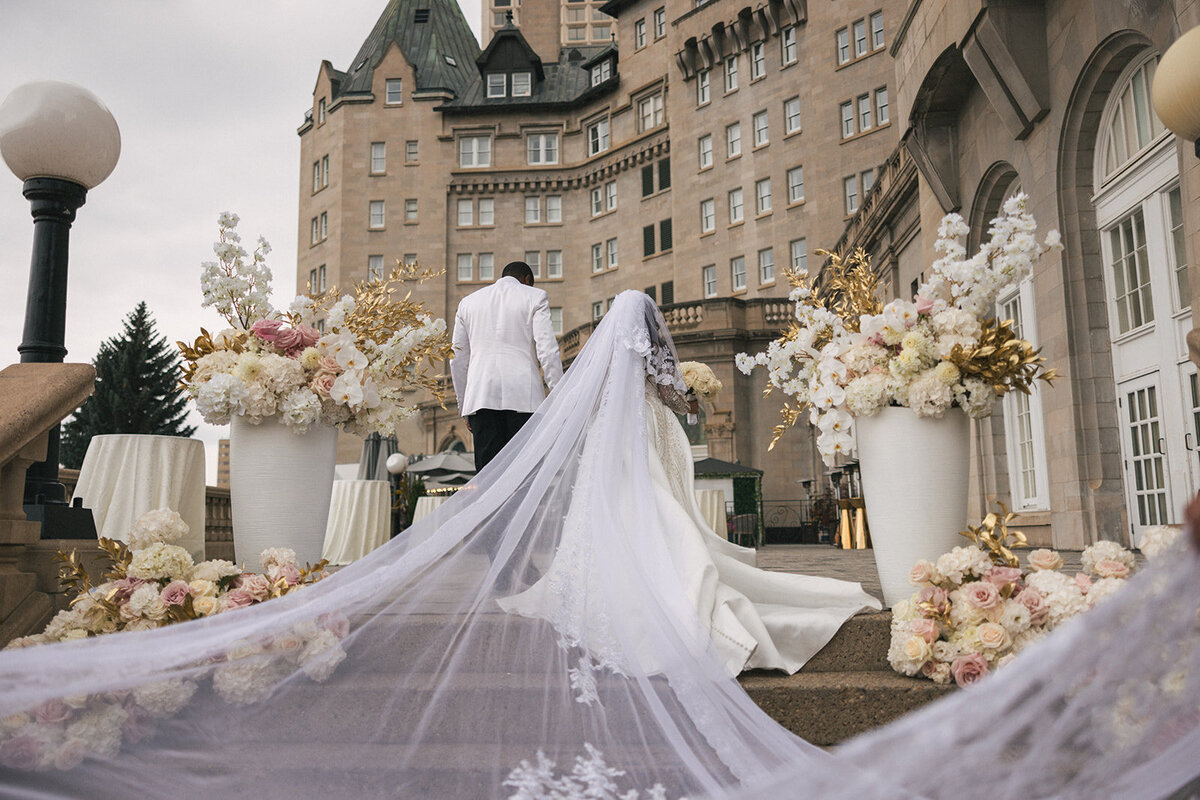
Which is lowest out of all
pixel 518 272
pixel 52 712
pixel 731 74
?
pixel 52 712

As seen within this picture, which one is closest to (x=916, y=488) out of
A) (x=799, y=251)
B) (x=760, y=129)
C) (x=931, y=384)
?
(x=931, y=384)

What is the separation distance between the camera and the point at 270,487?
5176 millimetres

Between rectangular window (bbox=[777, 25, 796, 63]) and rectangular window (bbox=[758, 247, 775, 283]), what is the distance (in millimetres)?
7235

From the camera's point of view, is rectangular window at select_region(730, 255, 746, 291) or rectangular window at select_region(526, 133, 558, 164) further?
rectangular window at select_region(526, 133, 558, 164)

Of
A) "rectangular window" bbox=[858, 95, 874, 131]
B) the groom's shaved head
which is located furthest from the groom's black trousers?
"rectangular window" bbox=[858, 95, 874, 131]

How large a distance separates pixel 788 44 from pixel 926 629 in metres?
35.4

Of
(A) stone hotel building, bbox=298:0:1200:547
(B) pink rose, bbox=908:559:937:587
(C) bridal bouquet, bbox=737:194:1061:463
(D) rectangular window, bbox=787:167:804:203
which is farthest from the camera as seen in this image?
(D) rectangular window, bbox=787:167:804:203

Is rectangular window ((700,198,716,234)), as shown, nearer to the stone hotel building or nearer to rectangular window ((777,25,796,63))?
the stone hotel building

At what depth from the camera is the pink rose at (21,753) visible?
2740 mm

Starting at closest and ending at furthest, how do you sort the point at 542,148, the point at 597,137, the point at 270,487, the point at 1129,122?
the point at 270,487
the point at 1129,122
the point at 597,137
the point at 542,148

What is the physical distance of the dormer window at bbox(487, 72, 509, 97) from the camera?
155ft

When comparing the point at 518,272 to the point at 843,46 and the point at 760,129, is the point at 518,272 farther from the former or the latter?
the point at 760,129

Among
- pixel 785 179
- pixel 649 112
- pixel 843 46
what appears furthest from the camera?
pixel 649 112

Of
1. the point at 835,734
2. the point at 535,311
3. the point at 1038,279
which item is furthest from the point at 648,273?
the point at 835,734
